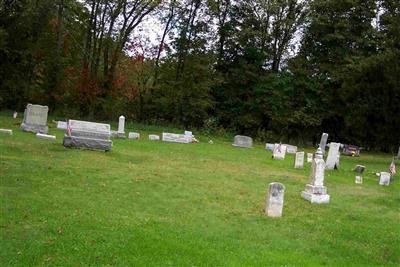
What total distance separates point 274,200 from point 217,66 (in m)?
30.7

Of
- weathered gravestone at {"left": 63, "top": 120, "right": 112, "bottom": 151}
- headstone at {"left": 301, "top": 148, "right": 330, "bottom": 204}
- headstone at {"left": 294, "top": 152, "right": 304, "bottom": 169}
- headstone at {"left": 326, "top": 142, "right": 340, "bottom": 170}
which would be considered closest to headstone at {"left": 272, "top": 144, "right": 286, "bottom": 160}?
headstone at {"left": 326, "top": 142, "right": 340, "bottom": 170}

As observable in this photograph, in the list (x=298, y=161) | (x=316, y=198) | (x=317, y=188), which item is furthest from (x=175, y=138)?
(x=316, y=198)

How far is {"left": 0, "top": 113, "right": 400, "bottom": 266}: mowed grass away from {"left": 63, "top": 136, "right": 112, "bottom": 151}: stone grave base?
126 cm

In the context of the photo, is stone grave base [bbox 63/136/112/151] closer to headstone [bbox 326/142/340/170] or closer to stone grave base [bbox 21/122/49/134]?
stone grave base [bbox 21/122/49/134]

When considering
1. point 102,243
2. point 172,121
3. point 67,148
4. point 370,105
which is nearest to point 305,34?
point 370,105

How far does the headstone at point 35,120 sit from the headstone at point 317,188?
41.8ft

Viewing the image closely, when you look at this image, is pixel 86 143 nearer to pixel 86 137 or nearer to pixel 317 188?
pixel 86 137

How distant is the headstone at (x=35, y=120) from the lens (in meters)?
20.7

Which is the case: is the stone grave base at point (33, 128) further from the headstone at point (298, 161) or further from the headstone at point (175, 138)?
the headstone at point (298, 161)

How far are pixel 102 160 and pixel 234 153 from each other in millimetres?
8840

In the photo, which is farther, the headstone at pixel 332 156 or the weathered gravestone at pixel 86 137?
the headstone at pixel 332 156

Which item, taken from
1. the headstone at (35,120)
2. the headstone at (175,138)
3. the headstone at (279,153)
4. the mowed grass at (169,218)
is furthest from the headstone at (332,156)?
the headstone at (35,120)

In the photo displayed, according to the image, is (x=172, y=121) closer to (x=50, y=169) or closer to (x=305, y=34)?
(x=305, y=34)

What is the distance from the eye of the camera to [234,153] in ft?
74.2
